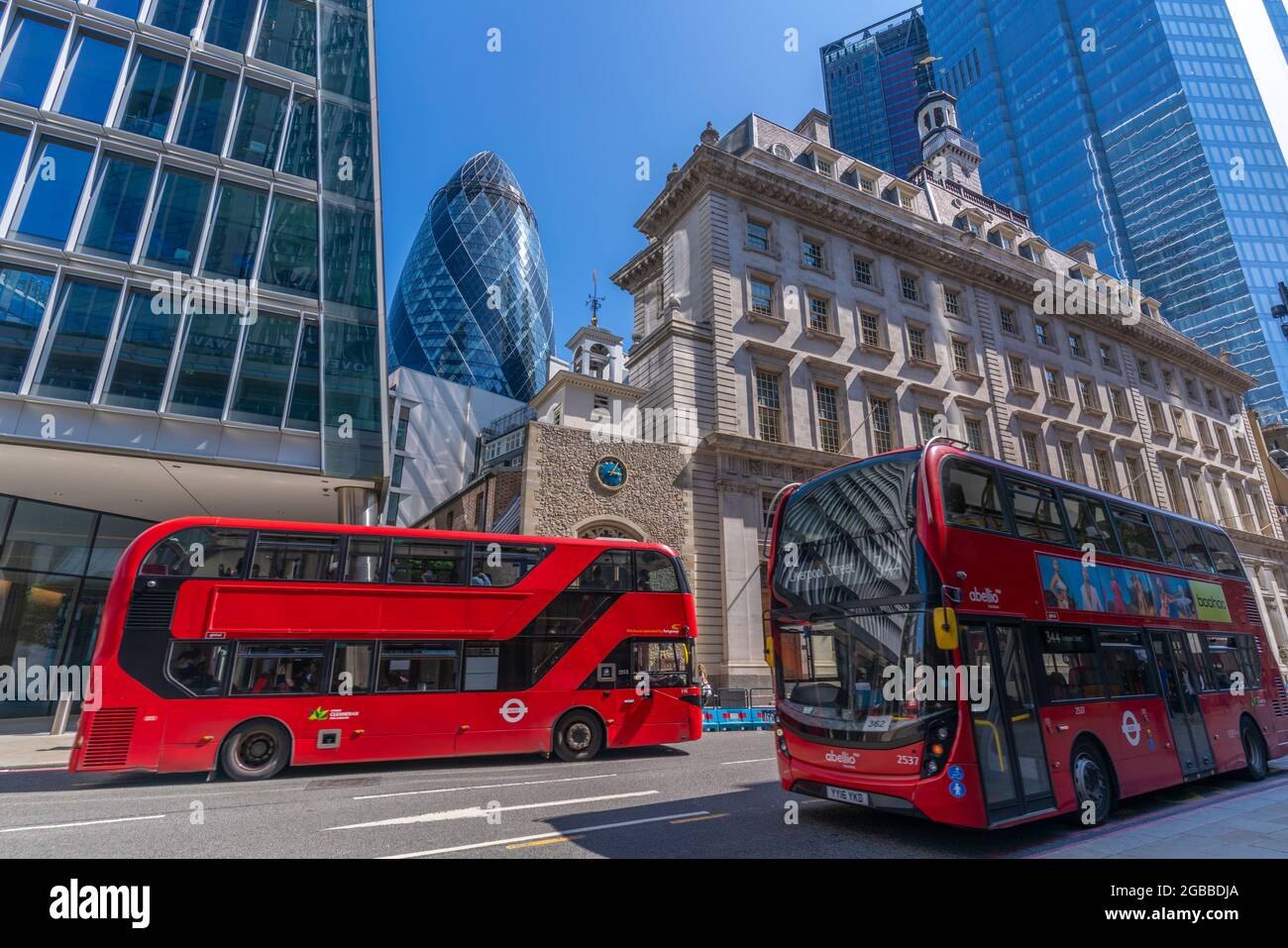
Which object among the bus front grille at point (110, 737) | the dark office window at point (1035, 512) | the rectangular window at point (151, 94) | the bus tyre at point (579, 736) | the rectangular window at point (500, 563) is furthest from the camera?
the rectangular window at point (151, 94)

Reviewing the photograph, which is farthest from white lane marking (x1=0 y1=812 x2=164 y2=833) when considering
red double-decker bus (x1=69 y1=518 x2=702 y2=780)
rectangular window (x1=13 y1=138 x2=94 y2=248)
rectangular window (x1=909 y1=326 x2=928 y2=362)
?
rectangular window (x1=909 y1=326 x2=928 y2=362)

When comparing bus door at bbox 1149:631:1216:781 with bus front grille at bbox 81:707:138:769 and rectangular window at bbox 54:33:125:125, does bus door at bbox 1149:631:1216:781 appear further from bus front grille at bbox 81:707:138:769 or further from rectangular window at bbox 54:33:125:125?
rectangular window at bbox 54:33:125:125

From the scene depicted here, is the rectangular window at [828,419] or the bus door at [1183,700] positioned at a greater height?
the rectangular window at [828,419]

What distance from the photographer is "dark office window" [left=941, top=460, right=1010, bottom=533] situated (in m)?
7.00

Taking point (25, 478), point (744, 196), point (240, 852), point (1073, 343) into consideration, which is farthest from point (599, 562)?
point (1073, 343)

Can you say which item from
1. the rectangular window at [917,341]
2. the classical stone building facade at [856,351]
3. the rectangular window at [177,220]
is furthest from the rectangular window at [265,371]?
the rectangular window at [917,341]

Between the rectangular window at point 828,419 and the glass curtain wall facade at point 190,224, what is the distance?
17733mm

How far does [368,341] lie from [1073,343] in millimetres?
40247

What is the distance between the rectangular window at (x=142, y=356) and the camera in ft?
51.1

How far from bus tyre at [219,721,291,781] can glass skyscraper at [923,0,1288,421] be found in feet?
289

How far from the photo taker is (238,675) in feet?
33.1

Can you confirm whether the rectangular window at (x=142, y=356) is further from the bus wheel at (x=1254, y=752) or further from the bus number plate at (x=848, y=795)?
the bus wheel at (x=1254, y=752)

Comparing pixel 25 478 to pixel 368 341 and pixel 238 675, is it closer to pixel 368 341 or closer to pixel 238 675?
pixel 368 341
